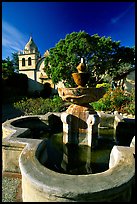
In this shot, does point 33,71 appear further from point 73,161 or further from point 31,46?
point 73,161

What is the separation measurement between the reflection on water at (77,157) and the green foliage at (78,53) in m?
17.6

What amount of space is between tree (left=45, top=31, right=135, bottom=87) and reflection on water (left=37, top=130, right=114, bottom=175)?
17566 mm

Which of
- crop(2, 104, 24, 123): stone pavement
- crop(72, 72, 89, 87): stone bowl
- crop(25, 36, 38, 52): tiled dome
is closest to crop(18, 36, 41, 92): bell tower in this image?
crop(25, 36, 38, 52): tiled dome

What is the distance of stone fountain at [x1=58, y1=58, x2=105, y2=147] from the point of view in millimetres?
5148

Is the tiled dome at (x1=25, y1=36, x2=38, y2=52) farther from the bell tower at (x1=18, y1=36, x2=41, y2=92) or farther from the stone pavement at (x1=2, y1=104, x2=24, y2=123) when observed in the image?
the stone pavement at (x1=2, y1=104, x2=24, y2=123)

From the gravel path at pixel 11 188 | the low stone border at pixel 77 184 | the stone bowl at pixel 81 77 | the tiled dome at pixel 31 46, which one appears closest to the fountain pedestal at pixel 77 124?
the stone bowl at pixel 81 77

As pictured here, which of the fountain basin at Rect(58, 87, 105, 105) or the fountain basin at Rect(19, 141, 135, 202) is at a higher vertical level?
the fountain basin at Rect(58, 87, 105, 105)

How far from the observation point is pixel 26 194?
114 inches

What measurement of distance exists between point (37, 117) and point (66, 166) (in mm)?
2831

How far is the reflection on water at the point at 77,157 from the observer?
4.16 meters

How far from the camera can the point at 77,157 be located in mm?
4707

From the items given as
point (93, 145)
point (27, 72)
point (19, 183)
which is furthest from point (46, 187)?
point (27, 72)

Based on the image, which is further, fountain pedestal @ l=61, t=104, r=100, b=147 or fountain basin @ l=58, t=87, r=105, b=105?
fountain pedestal @ l=61, t=104, r=100, b=147

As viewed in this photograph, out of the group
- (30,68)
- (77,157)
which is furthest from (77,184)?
(30,68)
